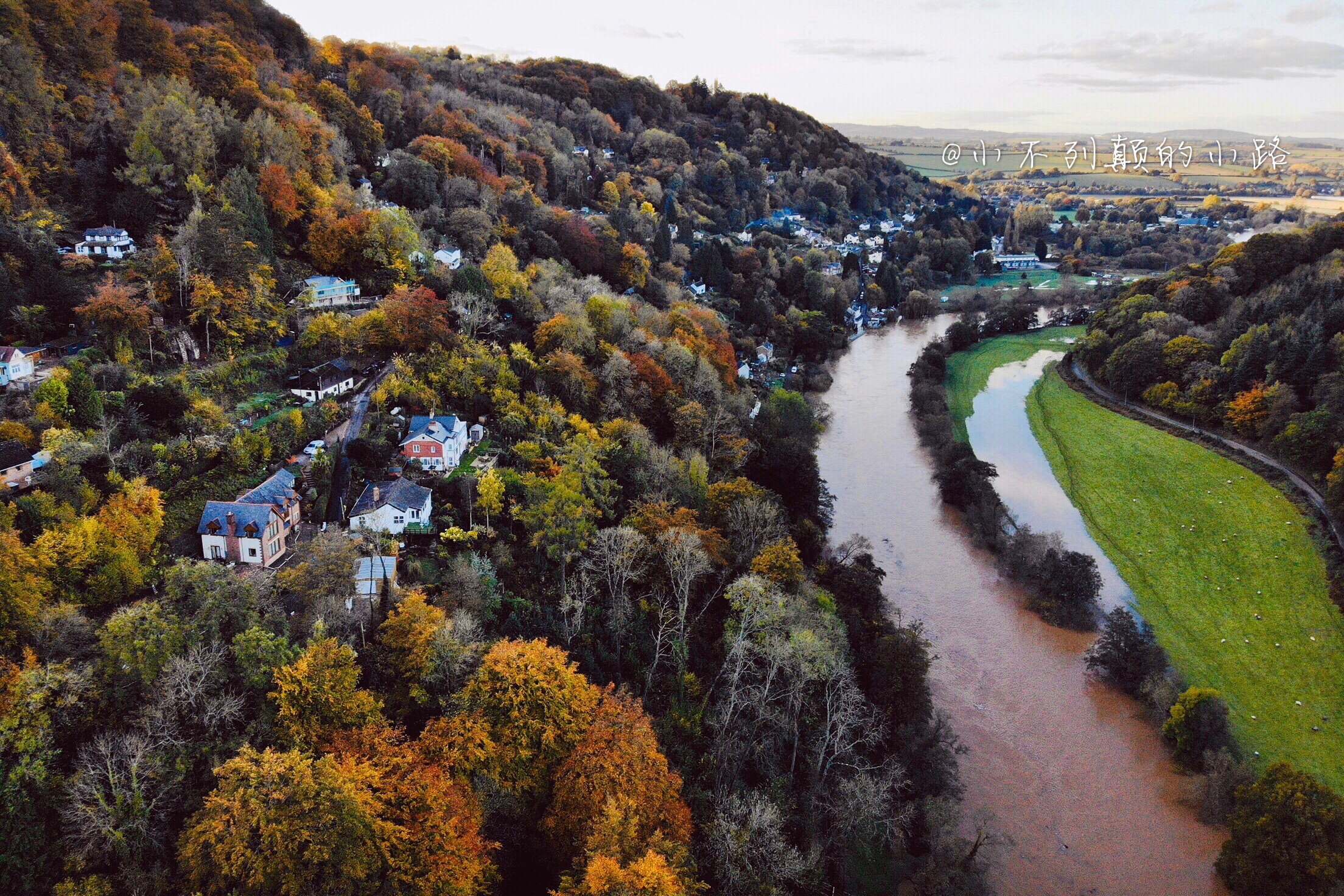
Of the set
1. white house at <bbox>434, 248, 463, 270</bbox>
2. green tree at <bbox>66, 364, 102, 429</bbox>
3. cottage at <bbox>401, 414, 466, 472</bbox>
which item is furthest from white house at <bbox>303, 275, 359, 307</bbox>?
green tree at <bbox>66, 364, 102, 429</bbox>

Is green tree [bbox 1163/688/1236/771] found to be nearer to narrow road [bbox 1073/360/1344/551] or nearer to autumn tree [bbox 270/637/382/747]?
narrow road [bbox 1073/360/1344/551]

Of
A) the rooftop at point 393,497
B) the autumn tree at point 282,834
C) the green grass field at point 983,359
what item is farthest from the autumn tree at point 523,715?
the green grass field at point 983,359

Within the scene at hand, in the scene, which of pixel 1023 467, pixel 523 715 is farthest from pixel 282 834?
pixel 1023 467

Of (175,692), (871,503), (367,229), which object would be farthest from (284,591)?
(871,503)

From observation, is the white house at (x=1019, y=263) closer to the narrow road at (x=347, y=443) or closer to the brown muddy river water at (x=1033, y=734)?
the brown muddy river water at (x=1033, y=734)

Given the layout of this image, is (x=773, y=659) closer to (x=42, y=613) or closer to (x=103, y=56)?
(x=42, y=613)

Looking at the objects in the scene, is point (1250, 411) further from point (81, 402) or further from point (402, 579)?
point (81, 402)
